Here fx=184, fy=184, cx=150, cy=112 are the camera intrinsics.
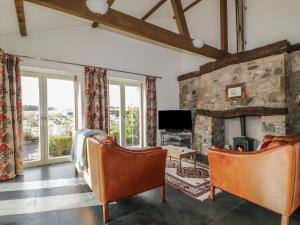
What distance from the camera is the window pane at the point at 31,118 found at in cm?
404

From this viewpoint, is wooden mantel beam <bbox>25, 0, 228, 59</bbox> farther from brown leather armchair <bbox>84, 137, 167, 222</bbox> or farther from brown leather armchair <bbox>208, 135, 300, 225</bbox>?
brown leather armchair <bbox>208, 135, 300, 225</bbox>

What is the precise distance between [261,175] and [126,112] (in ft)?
13.4

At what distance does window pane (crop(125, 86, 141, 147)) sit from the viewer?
18.1 ft

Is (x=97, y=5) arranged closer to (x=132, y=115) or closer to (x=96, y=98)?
(x=96, y=98)

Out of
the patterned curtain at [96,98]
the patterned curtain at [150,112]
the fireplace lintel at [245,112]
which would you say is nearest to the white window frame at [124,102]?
the patterned curtain at [150,112]

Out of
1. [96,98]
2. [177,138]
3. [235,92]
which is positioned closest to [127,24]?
[96,98]

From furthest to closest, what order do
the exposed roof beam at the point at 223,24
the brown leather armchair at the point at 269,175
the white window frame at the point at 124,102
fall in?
1. the white window frame at the point at 124,102
2. the exposed roof beam at the point at 223,24
3. the brown leather armchair at the point at 269,175

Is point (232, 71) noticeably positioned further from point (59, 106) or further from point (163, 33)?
point (59, 106)

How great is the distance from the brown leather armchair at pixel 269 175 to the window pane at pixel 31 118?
13.0 ft

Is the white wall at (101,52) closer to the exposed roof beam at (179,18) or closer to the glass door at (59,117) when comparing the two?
the glass door at (59,117)

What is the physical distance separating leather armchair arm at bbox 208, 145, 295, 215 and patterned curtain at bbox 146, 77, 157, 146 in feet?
10.8

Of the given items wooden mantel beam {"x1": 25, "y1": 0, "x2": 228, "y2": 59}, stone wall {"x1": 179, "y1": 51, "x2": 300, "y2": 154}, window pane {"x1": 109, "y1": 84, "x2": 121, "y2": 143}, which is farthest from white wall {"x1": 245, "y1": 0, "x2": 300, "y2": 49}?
window pane {"x1": 109, "y1": 84, "x2": 121, "y2": 143}

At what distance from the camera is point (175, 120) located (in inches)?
213

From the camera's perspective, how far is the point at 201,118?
5.15 metres
